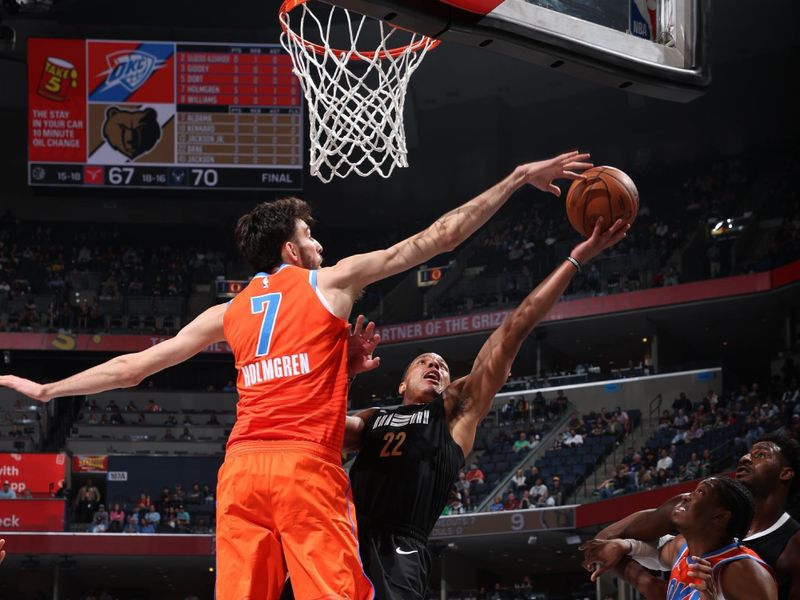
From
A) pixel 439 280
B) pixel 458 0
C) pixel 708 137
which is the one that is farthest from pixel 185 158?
pixel 458 0

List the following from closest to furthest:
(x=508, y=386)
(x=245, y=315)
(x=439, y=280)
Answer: (x=245, y=315) < (x=508, y=386) < (x=439, y=280)

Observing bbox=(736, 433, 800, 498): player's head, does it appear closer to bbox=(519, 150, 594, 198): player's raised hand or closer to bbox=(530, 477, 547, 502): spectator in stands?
bbox=(519, 150, 594, 198): player's raised hand

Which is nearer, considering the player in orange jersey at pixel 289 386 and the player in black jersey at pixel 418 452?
the player in orange jersey at pixel 289 386

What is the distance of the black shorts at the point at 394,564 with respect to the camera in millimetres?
4230

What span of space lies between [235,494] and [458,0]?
2154 mm

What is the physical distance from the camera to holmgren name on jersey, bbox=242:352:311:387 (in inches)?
152

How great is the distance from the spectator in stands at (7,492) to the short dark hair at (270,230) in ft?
65.5

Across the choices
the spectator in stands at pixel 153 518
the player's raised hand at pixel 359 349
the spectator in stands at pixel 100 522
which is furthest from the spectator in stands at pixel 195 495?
the player's raised hand at pixel 359 349

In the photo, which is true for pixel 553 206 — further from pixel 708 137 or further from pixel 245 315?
pixel 245 315

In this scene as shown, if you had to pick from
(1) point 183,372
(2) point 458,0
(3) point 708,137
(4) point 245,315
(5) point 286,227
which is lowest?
(1) point 183,372

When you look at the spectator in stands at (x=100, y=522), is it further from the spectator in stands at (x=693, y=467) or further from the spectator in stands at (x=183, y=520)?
the spectator in stands at (x=693, y=467)

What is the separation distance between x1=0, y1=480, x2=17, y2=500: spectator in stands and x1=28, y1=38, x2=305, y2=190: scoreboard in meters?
6.25

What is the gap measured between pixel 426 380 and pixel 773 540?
1.59 m

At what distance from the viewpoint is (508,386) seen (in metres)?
A: 25.4
